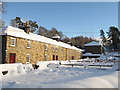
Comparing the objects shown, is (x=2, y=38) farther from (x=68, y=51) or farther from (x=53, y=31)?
(x=53, y=31)

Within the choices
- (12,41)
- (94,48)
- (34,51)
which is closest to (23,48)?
(12,41)

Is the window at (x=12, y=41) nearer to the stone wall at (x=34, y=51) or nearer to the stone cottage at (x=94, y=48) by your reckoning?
the stone wall at (x=34, y=51)

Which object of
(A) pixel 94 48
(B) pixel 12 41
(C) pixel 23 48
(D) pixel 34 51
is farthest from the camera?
(A) pixel 94 48

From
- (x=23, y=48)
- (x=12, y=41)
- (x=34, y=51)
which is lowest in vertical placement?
(x=34, y=51)

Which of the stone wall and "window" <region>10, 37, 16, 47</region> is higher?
"window" <region>10, 37, 16, 47</region>

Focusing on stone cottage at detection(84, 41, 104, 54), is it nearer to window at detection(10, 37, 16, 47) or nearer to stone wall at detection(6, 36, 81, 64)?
stone wall at detection(6, 36, 81, 64)

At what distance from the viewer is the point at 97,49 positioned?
6334 centimetres

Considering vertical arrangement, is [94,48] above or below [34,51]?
above

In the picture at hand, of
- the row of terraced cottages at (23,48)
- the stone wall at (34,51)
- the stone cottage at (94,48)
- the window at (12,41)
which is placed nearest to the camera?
the row of terraced cottages at (23,48)

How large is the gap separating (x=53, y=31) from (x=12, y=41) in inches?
2768

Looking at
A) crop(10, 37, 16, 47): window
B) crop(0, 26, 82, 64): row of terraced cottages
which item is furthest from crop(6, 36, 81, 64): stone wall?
crop(10, 37, 16, 47): window

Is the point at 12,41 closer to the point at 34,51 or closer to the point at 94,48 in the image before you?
the point at 34,51

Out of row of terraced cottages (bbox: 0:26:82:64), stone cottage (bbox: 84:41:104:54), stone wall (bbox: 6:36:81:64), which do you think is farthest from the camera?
stone cottage (bbox: 84:41:104:54)

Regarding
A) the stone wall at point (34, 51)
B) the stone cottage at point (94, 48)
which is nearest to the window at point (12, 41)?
the stone wall at point (34, 51)
